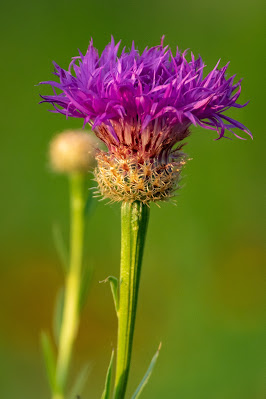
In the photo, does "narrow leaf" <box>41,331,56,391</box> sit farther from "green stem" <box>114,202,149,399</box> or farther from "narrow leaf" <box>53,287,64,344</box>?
"green stem" <box>114,202,149,399</box>

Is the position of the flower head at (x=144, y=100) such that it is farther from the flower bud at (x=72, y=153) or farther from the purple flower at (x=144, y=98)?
the flower bud at (x=72, y=153)

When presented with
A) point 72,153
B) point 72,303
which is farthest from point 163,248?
point 72,303

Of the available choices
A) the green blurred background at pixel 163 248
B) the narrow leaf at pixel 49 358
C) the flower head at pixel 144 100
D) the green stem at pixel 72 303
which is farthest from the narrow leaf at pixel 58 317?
the green blurred background at pixel 163 248

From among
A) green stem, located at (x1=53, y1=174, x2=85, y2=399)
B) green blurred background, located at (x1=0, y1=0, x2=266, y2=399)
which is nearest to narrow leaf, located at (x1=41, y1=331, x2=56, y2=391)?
green stem, located at (x1=53, y1=174, x2=85, y2=399)

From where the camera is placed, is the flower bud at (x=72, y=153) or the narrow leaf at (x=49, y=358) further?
the flower bud at (x=72, y=153)

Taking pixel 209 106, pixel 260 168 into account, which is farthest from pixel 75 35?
pixel 209 106

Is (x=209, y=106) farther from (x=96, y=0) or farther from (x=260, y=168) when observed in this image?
(x=96, y=0)
